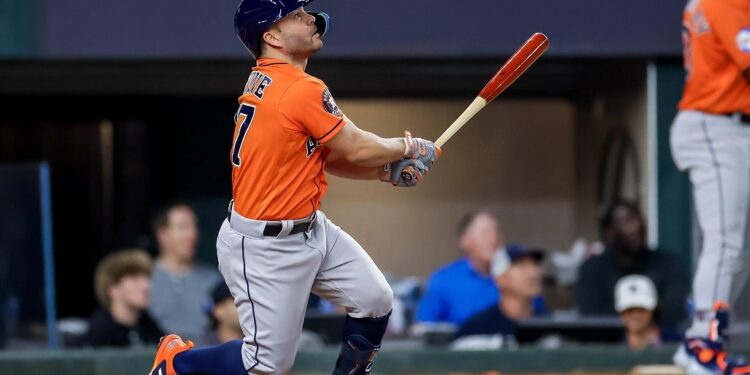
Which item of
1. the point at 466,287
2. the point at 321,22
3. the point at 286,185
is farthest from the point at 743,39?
the point at 466,287

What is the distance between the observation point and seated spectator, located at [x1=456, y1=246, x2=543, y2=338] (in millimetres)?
6547

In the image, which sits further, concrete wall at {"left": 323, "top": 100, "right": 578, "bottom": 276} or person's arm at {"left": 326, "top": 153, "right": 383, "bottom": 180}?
concrete wall at {"left": 323, "top": 100, "right": 578, "bottom": 276}

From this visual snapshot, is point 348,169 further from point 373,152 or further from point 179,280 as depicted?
point 179,280

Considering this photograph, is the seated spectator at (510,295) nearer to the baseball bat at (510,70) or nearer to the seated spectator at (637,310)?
the seated spectator at (637,310)

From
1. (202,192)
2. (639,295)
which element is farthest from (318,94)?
(202,192)

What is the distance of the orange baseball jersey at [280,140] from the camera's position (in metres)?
4.05

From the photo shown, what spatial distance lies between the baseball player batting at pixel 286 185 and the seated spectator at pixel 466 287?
2750mm

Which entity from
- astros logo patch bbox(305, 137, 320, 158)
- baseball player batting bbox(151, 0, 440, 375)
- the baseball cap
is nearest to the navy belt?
baseball player batting bbox(151, 0, 440, 375)

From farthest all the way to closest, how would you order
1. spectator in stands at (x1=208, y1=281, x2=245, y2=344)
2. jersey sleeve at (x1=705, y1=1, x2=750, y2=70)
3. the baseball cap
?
1. the baseball cap
2. spectator in stands at (x1=208, y1=281, x2=245, y2=344)
3. jersey sleeve at (x1=705, y1=1, x2=750, y2=70)

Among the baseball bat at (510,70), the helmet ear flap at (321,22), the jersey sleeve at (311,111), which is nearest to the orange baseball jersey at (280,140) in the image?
the jersey sleeve at (311,111)

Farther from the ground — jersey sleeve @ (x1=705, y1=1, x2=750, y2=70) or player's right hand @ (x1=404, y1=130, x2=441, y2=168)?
jersey sleeve @ (x1=705, y1=1, x2=750, y2=70)

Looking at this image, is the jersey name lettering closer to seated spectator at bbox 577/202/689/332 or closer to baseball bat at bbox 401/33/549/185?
Answer: baseball bat at bbox 401/33/549/185

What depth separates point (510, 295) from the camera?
6.78m

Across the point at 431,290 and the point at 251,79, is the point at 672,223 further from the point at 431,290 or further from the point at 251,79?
the point at 251,79
